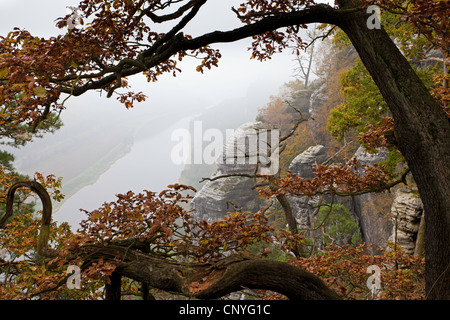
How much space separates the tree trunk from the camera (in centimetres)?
258

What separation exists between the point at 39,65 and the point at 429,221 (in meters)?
3.68

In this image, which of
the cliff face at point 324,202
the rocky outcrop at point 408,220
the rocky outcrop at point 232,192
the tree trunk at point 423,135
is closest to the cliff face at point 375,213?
the cliff face at point 324,202

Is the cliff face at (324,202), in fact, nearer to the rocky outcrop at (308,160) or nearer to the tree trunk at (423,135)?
the rocky outcrop at (308,160)

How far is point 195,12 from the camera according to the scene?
10.0ft

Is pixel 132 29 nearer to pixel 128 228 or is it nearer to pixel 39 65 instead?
pixel 39 65

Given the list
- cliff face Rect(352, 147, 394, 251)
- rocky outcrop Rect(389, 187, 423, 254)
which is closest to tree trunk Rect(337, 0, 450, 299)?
rocky outcrop Rect(389, 187, 423, 254)

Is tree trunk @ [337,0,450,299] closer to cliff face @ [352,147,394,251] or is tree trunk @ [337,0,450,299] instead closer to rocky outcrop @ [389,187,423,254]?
rocky outcrop @ [389,187,423,254]

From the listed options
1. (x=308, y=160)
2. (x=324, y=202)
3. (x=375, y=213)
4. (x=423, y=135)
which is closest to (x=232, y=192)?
(x=308, y=160)

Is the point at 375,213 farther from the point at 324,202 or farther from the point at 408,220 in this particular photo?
the point at 408,220

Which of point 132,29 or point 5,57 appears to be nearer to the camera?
point 5,57

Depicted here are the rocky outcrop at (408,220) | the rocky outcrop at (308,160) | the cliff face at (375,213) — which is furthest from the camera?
the rocky outcrop at (308,160)

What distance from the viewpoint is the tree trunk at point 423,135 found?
102 inches

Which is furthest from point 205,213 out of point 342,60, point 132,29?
point 132,29

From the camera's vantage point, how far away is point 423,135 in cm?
263
